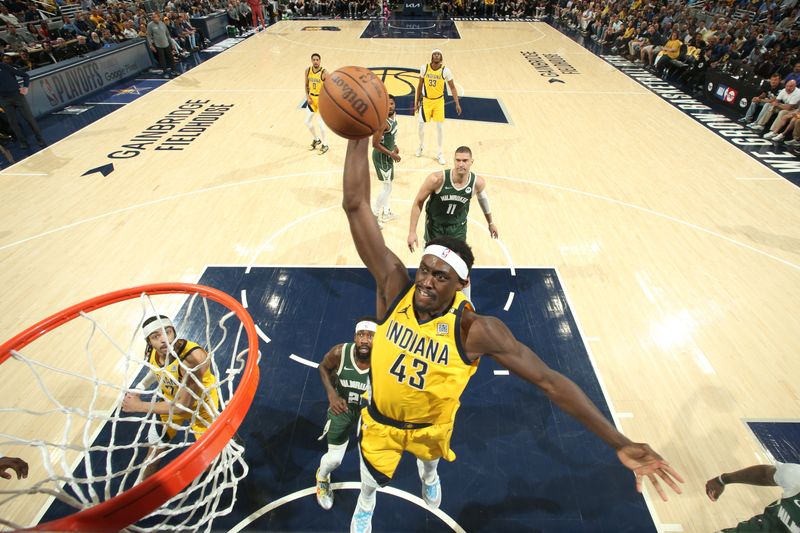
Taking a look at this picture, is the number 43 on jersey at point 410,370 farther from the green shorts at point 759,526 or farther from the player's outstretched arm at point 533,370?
the green shorts at point 759,526

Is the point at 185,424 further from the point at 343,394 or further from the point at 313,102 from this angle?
the point at 313,102

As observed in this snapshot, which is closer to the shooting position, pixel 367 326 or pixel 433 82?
pixel 367 326

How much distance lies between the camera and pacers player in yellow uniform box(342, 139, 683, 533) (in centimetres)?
221

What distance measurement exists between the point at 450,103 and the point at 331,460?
10673 mm

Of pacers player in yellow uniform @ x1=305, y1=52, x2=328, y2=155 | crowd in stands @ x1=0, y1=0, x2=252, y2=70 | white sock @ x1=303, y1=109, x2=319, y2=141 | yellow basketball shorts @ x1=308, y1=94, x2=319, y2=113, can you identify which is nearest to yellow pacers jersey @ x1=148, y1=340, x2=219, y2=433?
pacers player in yellow uniform @ x1=305, y1=52, x2=328, y2=155

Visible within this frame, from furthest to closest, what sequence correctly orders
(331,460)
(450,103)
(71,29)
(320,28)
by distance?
(320,28), (71,29), (450,103), (331,460)

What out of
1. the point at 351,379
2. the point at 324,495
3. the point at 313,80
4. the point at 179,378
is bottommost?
the point at 324,495

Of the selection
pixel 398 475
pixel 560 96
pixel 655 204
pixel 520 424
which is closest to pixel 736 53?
pixel 560 96

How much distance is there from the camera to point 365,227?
2.41m

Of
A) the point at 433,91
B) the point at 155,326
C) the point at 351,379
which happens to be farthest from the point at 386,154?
the point at 155,326

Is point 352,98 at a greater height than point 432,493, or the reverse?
point 352,98

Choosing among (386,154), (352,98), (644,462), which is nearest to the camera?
(644,462)

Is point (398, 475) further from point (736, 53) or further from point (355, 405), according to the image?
point (736, 53)

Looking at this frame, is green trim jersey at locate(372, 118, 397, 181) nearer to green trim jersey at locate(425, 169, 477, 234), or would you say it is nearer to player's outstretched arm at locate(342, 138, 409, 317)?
green trim jersey at locate(425, 169, 477, 234)
